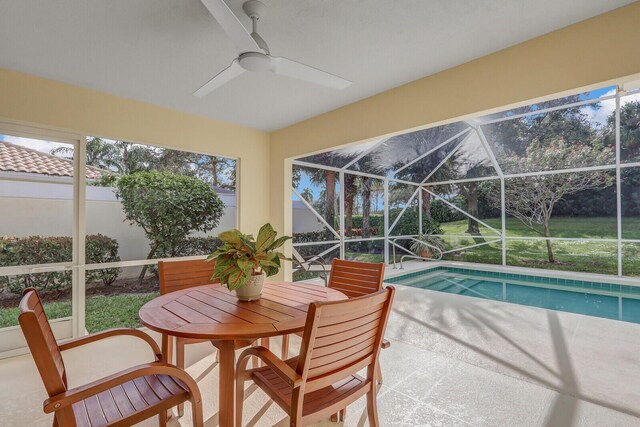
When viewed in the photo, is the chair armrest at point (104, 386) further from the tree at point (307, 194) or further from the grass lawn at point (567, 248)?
the grass lawn at point (567, 248)

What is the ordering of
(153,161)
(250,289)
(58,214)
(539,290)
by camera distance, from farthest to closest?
(539,290)
(153,161)
(58,214)
(250,289)

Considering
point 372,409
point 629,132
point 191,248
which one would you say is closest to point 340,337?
point 372,409

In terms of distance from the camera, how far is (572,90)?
2.31m

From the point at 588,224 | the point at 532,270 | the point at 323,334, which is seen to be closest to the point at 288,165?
the point at 323,334

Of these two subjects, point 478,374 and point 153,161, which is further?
point 153,161

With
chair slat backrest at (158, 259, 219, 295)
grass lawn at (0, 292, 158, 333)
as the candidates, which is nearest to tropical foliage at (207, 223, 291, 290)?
chair slat backrest at (158, 259, 219, 295)

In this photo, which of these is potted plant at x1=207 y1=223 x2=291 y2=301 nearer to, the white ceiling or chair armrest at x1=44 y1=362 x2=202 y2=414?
chair armrest at x1=44 y1=362 x2=202 y2=414

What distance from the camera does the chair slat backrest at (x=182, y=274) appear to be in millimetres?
2482

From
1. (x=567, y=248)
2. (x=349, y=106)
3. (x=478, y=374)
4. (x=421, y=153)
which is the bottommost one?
(x=478, y=374)

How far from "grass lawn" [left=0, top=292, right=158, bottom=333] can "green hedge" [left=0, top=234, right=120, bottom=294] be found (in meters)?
0.20

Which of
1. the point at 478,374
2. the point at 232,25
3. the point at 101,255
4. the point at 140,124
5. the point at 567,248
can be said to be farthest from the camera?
the point at 567,248

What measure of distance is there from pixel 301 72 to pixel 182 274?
5.96 feet

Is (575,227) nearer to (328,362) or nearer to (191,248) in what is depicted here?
(191,248)

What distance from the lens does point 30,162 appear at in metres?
3.13
